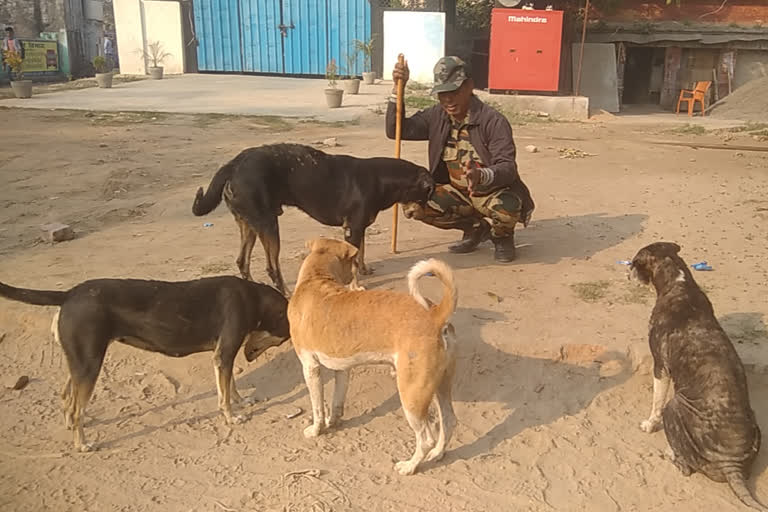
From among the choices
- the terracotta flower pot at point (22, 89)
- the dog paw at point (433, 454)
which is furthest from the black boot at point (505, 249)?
the terracotta flower pot at point (22, 89)

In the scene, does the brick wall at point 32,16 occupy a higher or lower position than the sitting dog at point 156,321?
higher

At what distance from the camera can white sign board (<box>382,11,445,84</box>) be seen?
1934 centimetres

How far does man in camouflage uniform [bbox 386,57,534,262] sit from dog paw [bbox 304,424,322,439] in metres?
2.38

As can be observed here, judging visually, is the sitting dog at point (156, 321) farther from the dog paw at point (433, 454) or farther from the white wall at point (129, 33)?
the white wall at point (129, 33)

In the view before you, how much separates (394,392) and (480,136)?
2.52 m

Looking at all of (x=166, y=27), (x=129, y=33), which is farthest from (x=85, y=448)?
(x=129, y=33)

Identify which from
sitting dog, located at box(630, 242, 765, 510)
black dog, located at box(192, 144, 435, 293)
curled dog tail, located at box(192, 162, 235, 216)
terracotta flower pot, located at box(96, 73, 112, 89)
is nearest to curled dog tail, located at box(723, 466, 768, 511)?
sitting dog, located at box(630, 242, 765, 510)

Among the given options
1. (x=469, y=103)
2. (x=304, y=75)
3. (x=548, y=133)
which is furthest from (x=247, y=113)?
(x=469, y=103)

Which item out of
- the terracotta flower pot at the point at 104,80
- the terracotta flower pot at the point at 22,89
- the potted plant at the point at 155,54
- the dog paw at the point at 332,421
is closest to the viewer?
the dog paw at the point at 332,421

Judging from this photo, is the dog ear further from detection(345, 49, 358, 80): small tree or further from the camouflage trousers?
detection(345, 49, 358, 80): small tree

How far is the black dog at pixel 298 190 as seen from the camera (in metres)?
4.98

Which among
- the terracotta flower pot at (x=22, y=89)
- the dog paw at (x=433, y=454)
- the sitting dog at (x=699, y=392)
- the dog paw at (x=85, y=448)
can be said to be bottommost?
the dog paw at (x=85, y=448)

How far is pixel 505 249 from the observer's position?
590cm

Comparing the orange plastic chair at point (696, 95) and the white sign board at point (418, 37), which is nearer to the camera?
the orange plastic chair at point (696, 95)
